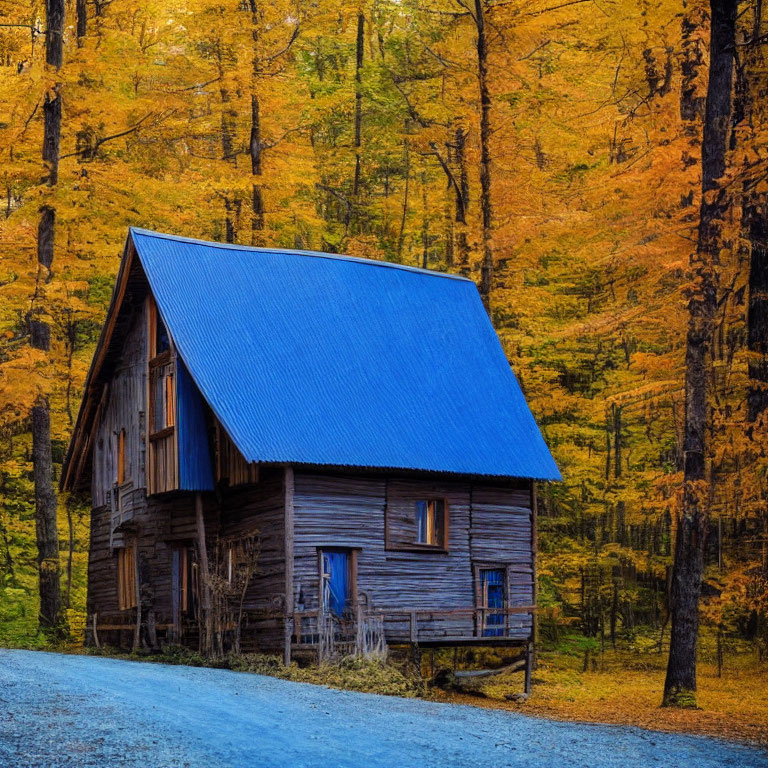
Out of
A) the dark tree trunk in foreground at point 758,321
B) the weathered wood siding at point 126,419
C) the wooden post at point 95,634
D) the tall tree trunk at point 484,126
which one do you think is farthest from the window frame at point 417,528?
the tall tree trunk at point 484,126

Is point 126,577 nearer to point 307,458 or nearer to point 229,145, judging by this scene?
point 307,458

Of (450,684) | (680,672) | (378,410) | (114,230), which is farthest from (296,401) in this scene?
(114,230)

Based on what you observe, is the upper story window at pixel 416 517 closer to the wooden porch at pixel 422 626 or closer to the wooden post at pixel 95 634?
the wooden porch at pixel 422 626

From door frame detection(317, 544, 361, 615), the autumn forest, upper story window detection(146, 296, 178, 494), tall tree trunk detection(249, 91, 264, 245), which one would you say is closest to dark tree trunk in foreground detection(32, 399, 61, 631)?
the autumn forest

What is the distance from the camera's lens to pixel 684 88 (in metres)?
27.5

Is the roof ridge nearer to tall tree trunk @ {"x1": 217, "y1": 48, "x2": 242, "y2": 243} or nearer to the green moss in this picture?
tall tree trunk @ {"x1": 217, "y1": 48, "x2": 242, "y2": 243}

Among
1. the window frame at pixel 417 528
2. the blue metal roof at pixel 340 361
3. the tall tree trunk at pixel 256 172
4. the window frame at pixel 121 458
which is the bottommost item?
the window frame at pixel 417 528

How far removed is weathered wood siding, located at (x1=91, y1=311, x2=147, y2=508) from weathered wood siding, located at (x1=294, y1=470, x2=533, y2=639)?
5706 mm

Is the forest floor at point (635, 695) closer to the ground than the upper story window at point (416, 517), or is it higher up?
closer to the ground

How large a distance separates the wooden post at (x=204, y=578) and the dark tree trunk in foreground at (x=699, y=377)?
31.4 ft

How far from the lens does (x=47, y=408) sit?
30500 millimetres

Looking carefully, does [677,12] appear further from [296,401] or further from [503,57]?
[296,401]

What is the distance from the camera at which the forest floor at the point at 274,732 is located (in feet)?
36.8

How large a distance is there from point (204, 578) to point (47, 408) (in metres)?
8.74
